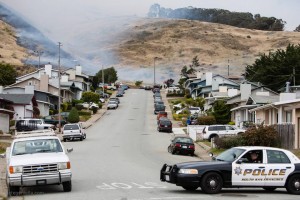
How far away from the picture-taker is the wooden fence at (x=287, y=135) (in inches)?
1662

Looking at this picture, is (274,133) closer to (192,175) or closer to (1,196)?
(192,175)

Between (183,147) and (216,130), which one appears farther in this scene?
(216,130)

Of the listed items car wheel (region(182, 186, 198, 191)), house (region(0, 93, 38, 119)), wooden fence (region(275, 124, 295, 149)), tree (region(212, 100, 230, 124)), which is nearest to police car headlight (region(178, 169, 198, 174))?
car wheel (region(182, 186, 198, 191))

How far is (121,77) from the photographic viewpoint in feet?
634

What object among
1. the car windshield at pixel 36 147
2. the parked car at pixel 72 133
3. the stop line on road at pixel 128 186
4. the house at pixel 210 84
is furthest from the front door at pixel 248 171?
the house at pixel 210 84

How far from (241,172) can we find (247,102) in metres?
46.7

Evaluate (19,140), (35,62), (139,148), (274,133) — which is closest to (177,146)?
(139,148)

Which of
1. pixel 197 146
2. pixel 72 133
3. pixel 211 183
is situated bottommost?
pixel 197 146

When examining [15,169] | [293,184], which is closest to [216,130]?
[293,184]

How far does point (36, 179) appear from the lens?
21359mm

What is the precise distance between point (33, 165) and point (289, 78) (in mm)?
73963

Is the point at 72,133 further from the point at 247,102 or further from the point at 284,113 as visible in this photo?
the point at 247,102

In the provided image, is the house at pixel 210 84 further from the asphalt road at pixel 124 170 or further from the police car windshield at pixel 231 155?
the police car windshield at pixel 231 155

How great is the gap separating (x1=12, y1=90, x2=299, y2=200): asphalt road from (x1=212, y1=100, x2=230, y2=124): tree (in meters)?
7.89
